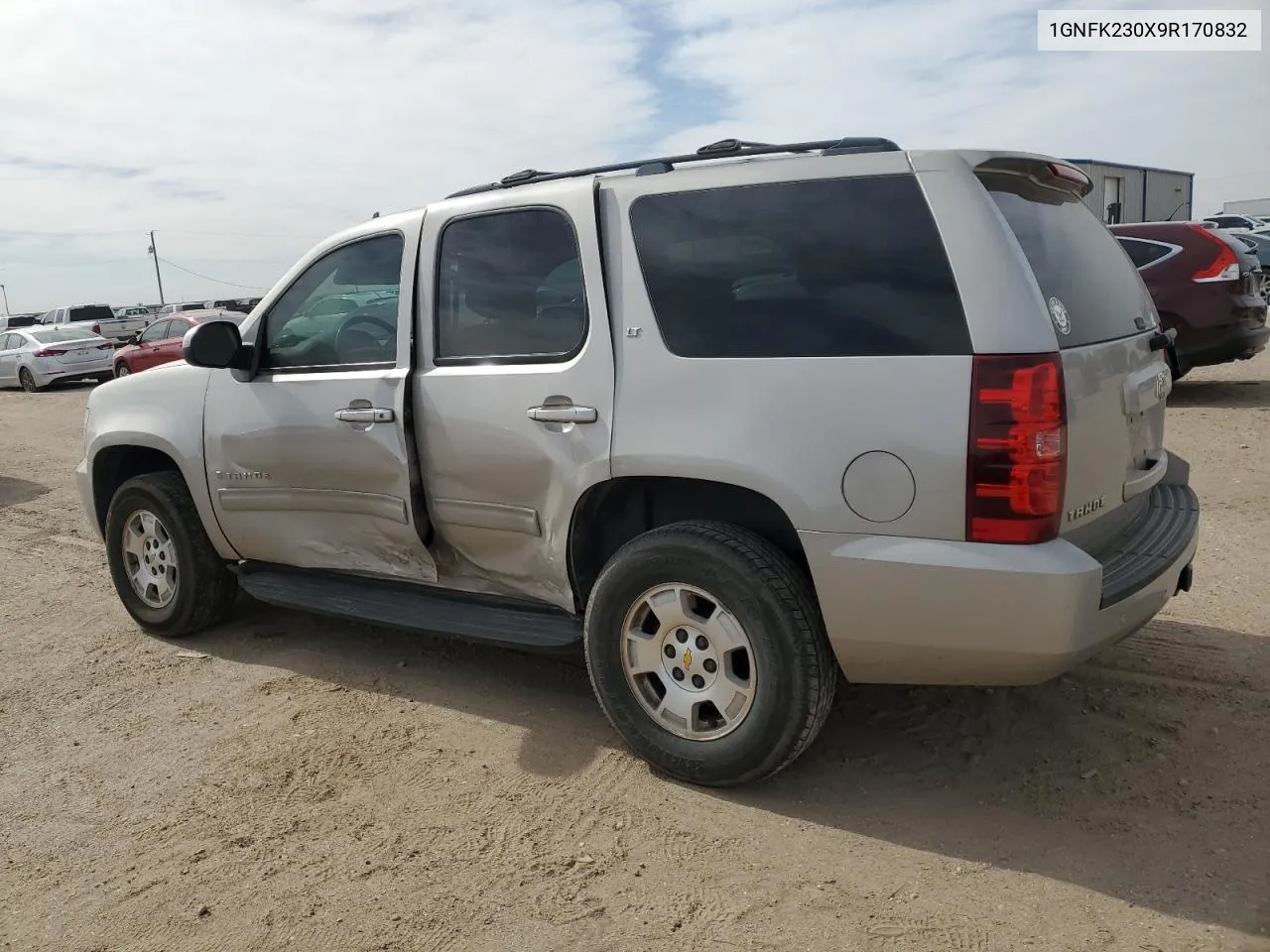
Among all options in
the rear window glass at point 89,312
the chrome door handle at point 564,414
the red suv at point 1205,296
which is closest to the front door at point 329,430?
the chrome door handle at point 564,414

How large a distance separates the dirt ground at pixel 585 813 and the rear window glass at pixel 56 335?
1936 centimetres

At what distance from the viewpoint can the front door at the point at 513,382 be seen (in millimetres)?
3584

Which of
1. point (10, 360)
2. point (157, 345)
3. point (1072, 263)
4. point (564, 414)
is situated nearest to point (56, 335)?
point (10, 360)

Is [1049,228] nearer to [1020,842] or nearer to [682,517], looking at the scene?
[682,517]

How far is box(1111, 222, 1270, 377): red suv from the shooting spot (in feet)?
31.5

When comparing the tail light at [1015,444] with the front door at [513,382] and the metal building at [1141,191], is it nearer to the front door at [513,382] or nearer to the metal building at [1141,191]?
Answer: the front door at [513,382]

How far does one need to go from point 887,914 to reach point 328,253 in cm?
335

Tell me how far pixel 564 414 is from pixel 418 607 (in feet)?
3.83

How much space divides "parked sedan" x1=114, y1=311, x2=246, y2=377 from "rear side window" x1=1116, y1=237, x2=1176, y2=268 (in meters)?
14.5

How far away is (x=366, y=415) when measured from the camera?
4.11 meters

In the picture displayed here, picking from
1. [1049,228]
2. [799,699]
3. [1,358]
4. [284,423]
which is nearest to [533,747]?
[799,699]

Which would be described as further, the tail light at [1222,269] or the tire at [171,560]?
the tail light at [1222,269]

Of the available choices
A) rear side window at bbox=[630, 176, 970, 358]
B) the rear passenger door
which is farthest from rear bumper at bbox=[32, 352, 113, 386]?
rear side window at bbox=[630, 176, 970, 358]

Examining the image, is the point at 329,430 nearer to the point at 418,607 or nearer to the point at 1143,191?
the point at 418,607
